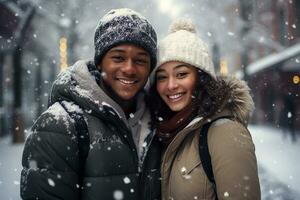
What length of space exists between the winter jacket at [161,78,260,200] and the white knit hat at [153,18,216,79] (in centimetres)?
24

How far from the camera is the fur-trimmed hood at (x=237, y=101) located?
3.12 metres

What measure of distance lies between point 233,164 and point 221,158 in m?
0.09

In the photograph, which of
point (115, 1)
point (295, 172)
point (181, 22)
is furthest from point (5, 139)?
point (181, 22)

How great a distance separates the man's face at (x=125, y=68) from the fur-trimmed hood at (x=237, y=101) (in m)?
0.62

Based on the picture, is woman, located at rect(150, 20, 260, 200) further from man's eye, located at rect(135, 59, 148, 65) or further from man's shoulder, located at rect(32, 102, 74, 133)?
man's shoulder, located at rect(32, 102, 74, 133)

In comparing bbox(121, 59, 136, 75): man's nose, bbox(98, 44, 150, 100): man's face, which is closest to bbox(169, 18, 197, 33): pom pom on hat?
bbox(98, 44, 150, 100): man's face

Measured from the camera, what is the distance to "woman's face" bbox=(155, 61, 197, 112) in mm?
3363

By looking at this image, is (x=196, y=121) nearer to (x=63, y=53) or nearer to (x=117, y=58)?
(x=117, y=58)

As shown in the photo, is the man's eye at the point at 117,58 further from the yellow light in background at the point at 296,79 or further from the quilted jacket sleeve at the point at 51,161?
the yellow light in background at the point at 296,79

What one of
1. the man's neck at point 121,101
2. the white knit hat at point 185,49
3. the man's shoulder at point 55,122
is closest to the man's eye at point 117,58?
the man's neck at point 121,101

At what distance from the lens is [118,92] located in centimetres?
322

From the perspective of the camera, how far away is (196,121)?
3068 millimetres

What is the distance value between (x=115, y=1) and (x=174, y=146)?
22.9 meters

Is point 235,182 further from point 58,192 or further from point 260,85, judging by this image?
point 260,85
